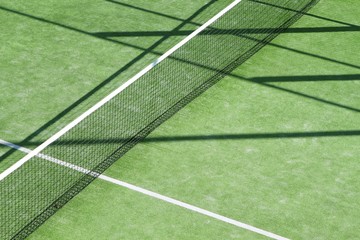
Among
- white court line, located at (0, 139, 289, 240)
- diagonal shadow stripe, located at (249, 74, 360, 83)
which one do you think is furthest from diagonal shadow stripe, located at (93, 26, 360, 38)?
white court line, located at (0, 139, 289, 240)

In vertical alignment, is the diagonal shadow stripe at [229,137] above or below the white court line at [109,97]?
below

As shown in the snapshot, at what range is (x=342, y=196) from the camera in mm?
15516

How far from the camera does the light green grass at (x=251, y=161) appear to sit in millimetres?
14586

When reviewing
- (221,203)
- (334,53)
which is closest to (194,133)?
(221,203)

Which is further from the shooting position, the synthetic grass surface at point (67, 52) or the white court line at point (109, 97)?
the synthetic grass surface at point (67, 52)

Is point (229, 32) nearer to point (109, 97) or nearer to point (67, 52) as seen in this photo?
point (67, 52)

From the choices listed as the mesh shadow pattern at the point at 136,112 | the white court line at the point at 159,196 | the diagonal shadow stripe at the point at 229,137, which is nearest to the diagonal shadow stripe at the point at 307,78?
the mesh shadow pattern at the point at 136,112

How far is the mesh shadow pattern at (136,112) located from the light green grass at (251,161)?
270 millimetres

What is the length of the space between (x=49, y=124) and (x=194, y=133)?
2815mm

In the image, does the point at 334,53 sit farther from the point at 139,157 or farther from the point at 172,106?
the point at 139,157

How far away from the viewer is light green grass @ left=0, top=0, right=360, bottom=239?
14.6 metres

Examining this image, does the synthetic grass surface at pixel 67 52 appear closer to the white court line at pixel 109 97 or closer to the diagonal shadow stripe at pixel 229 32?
the diagonal shadow stripe at pixel 229 32

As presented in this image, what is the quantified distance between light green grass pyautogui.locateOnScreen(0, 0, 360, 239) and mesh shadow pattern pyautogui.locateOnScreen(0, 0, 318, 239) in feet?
0.88

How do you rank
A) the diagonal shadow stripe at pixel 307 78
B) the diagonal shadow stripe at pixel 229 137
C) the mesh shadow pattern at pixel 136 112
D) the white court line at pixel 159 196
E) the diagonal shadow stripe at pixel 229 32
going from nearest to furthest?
the white court line at pixel 159 196, the mesh shadow pattern at pixel 136 112, the diagonal shadow stripe at pixel 229 137, the diagonal shadow stripe at pixel 307 78, the diagonal shadow stripe at pixel 229 32
